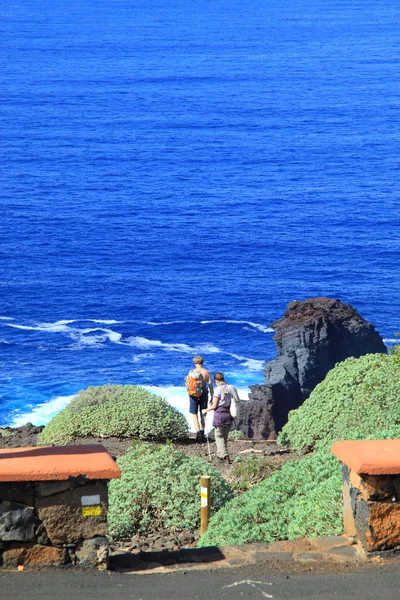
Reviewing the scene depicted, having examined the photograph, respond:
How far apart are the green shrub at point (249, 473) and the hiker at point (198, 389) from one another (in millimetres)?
2873

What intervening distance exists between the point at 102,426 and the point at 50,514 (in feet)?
33.8

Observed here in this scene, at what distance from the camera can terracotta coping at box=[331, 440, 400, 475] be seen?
8281mm

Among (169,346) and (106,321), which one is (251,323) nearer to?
(169,346)

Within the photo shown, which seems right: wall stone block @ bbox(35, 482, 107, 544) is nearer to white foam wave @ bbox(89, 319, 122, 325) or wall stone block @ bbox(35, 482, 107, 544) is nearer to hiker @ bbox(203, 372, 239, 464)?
hiker @ bbox(203, 372, 239, 464)

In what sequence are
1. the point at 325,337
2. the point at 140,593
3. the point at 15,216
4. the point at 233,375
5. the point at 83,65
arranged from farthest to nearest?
1. the point at 83,65
2. the point at 15,216
3. the point at 233,375
4. the point at 325,337
5. the point at 140,593

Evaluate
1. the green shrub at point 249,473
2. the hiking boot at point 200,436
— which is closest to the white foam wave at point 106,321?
the hiking boot at point 200,436

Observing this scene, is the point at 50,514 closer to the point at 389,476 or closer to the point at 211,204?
the point at 389,476

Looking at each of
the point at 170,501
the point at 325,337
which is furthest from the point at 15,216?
the point at 170,501

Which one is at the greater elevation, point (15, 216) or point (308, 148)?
point (308, 148)

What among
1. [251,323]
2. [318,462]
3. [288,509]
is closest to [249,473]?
[318,462]

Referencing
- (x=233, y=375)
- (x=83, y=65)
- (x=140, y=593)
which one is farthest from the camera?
(x=83, y=65)

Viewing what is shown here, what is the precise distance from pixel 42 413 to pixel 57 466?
119 ft

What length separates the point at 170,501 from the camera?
12539mm

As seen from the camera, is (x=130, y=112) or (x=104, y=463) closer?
(x=104, y=463)
